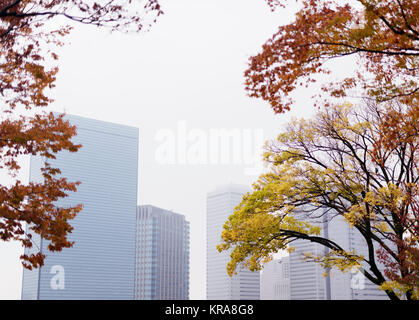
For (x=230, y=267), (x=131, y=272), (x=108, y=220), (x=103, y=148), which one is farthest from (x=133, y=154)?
(x=230, y=267)

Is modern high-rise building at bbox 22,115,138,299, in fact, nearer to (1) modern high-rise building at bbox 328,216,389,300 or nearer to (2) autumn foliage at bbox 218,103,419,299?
(1) modern high-rise building at bbox 328,216,389,300

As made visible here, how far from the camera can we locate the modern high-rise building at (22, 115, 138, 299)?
161 metres

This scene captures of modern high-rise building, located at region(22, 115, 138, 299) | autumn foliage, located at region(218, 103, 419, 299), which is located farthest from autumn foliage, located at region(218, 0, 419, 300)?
modern high-rise building, located at region(22, 115, 138, 299)

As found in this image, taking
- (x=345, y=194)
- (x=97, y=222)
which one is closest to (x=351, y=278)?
(x=97, y=222)

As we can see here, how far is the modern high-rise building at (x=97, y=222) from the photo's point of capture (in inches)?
6324

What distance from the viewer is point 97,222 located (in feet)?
570

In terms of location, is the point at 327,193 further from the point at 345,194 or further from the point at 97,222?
the point at 97,222

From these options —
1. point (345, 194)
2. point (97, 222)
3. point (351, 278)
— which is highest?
point (97, 222)

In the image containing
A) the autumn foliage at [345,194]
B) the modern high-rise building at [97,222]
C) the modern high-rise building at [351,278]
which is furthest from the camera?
the modern high-rise building at [351,278]

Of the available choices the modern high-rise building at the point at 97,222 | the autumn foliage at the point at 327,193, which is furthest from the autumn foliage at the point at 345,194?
the modern high-rise building at the point at 97,222

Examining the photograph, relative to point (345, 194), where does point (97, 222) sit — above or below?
above

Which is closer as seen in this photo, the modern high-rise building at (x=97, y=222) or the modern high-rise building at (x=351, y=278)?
the modern high-rise building at (x=97, y=222)

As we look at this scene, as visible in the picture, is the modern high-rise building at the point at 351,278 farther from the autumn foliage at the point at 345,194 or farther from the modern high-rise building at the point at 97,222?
the autumn foliage at the point at 345,194
